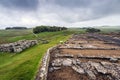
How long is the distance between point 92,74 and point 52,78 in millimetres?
4425

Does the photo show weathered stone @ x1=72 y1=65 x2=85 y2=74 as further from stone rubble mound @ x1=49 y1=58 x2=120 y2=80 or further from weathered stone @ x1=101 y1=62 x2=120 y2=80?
weathered stone @ x1=101 y1=62 x2=120 y2=80

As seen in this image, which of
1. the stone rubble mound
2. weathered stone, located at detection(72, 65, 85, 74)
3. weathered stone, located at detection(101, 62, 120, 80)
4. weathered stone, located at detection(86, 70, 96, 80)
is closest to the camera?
weathered stone, located at detection(86, 70, 96, 80)

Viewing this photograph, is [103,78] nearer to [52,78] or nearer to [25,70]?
[52,78]

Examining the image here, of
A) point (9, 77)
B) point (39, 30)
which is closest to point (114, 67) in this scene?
point (9, 77)

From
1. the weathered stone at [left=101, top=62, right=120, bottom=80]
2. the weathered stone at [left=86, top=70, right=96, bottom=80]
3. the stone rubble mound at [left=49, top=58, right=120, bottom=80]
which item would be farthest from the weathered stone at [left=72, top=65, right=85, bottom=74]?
the weathered stone at [left=101, top=62, right=120, bottom=80]

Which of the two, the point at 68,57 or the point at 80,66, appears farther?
the point at 68,57

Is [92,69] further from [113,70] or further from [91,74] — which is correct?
[113,70]

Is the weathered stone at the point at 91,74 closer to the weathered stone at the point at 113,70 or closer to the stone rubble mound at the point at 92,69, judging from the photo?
the stone rubble mound at the point at 92,69

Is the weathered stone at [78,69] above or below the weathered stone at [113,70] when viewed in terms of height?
below

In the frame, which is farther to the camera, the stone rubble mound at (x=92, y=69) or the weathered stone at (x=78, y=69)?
the weathered stone at (x=78, y=69)

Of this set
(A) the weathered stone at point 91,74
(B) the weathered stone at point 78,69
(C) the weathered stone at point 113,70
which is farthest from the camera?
(B) the weathered stone at point 78,69

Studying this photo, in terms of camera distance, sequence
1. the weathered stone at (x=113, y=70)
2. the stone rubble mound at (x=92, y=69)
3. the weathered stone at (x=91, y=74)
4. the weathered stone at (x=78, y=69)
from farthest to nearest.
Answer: the weathered stone at (x=78, y=69)
the stone rubble mound at (x=92, y=69)
the weathered stone at (x=113, y=70)
the weathered stone at (x=91, y=74)

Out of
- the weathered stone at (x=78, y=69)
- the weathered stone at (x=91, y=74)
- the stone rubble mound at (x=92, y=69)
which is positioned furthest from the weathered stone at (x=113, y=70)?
the weathered stone at (x=78, y=69)

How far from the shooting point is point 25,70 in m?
19.2
